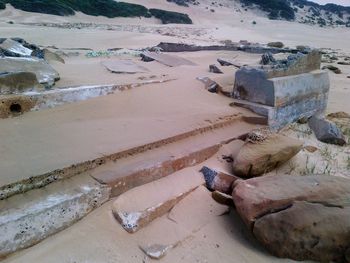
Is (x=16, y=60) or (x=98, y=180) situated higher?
(x=16, y=60)

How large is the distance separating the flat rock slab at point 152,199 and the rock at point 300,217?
40 centimetres

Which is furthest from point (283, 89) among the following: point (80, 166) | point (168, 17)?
point (168, 17)

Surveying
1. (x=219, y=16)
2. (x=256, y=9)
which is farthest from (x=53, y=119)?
(x=256, y=9)

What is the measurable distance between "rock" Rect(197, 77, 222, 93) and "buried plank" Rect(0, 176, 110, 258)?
2.75 m

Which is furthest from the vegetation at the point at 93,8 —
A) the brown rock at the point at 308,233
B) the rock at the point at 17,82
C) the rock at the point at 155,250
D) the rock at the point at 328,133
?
the brown rock at the point at 308,233

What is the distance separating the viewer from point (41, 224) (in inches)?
80.9

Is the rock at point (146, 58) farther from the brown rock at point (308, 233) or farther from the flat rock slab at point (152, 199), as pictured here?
the brown rock at point (308, 233)

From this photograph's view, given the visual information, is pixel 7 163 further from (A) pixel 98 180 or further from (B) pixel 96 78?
(B) pixel 96 78

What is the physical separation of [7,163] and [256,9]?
39346 millimetres

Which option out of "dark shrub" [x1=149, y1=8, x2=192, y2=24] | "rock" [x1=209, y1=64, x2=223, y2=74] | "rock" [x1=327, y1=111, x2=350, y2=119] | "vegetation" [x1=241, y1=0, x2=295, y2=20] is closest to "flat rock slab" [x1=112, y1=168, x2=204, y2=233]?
"rock" [x1=327, y1=111, x2=350, y2=119]

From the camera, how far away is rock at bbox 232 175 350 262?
2.15 meters

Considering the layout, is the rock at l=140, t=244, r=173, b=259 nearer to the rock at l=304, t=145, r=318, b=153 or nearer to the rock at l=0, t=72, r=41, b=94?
the rock at l=304, t=145, r=318, b=153

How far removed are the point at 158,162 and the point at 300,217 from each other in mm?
1049

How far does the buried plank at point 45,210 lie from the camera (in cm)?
195
